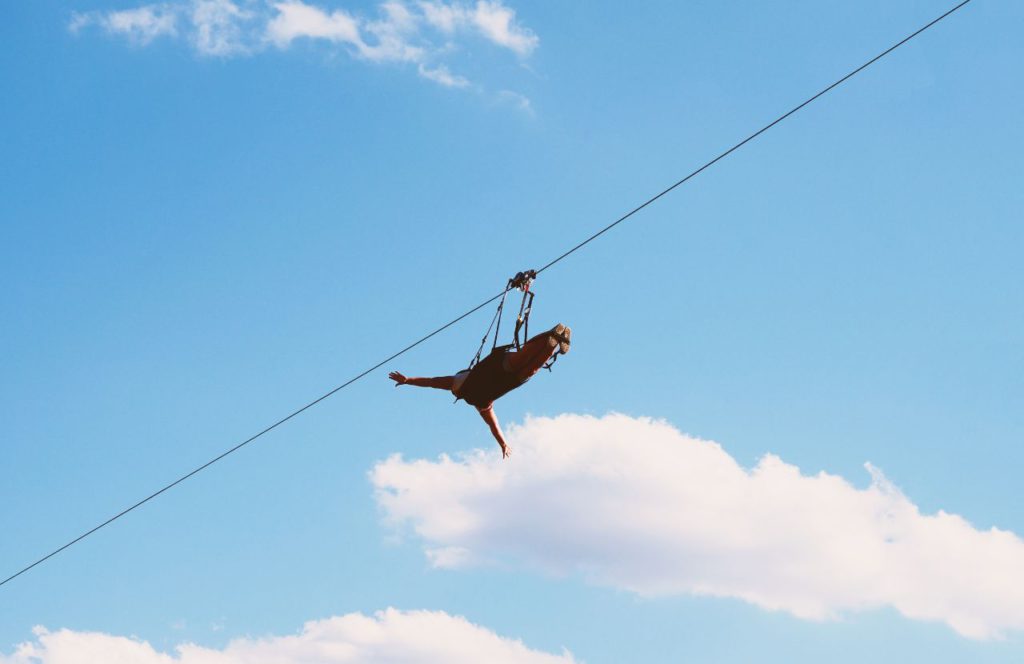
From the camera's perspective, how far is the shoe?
Answer: 17062mm

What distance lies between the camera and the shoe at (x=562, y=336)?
56.0ft

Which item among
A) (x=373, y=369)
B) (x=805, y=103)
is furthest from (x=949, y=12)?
(x=373, y=369)

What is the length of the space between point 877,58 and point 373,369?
8.47 m

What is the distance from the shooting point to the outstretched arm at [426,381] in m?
18.5

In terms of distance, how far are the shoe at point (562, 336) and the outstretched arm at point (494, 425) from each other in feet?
6.32

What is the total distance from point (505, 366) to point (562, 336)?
3.37 ft

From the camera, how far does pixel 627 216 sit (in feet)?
53.3

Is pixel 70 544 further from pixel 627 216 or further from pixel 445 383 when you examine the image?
pixel 627 216

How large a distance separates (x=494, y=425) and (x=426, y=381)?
1275 millimetres

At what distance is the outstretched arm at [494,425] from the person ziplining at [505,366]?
0.6 inches

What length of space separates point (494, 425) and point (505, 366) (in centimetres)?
177

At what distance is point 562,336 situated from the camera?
56.1 ft

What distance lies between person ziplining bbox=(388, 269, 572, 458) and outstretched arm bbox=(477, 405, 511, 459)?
0.02 m

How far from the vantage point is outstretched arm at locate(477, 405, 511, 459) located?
1867 cm
